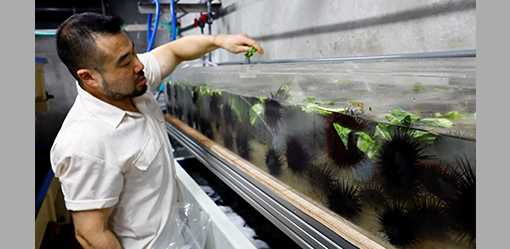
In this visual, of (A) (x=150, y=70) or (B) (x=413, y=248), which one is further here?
(A) (x=150, y=70)

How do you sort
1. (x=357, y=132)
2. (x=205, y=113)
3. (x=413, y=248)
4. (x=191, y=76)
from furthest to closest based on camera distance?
1. (x=191, y=76)
2. (x=205, y=113)
3. (x=357, y=132)
4. (x=413, y=248)

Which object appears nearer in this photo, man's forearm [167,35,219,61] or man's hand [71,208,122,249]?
man's hand [71,208,122,249]

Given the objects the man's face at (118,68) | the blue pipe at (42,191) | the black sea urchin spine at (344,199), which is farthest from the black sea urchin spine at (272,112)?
the blue pipe at (42,191)

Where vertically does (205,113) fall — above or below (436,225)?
above

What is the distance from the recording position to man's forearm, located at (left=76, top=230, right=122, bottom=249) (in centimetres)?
98

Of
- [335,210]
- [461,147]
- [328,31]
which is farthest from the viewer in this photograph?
[328,31]

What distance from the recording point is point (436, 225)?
2.09ft

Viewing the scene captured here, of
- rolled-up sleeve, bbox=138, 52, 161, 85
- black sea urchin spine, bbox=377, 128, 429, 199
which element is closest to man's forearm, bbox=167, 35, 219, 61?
rolled-up sleeve, bbox=138, 52, 161, 85

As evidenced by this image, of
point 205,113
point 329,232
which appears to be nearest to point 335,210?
point 329,232

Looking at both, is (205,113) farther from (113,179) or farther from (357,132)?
(357,132)

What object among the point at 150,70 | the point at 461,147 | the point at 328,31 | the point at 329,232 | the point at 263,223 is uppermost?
the point at 328,31

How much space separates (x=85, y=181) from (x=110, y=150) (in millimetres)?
111

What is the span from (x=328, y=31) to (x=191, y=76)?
0.98 m

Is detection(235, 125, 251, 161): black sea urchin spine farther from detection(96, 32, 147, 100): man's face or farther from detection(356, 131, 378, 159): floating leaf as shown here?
detection(356, 131, 378, 159): floating leaf
